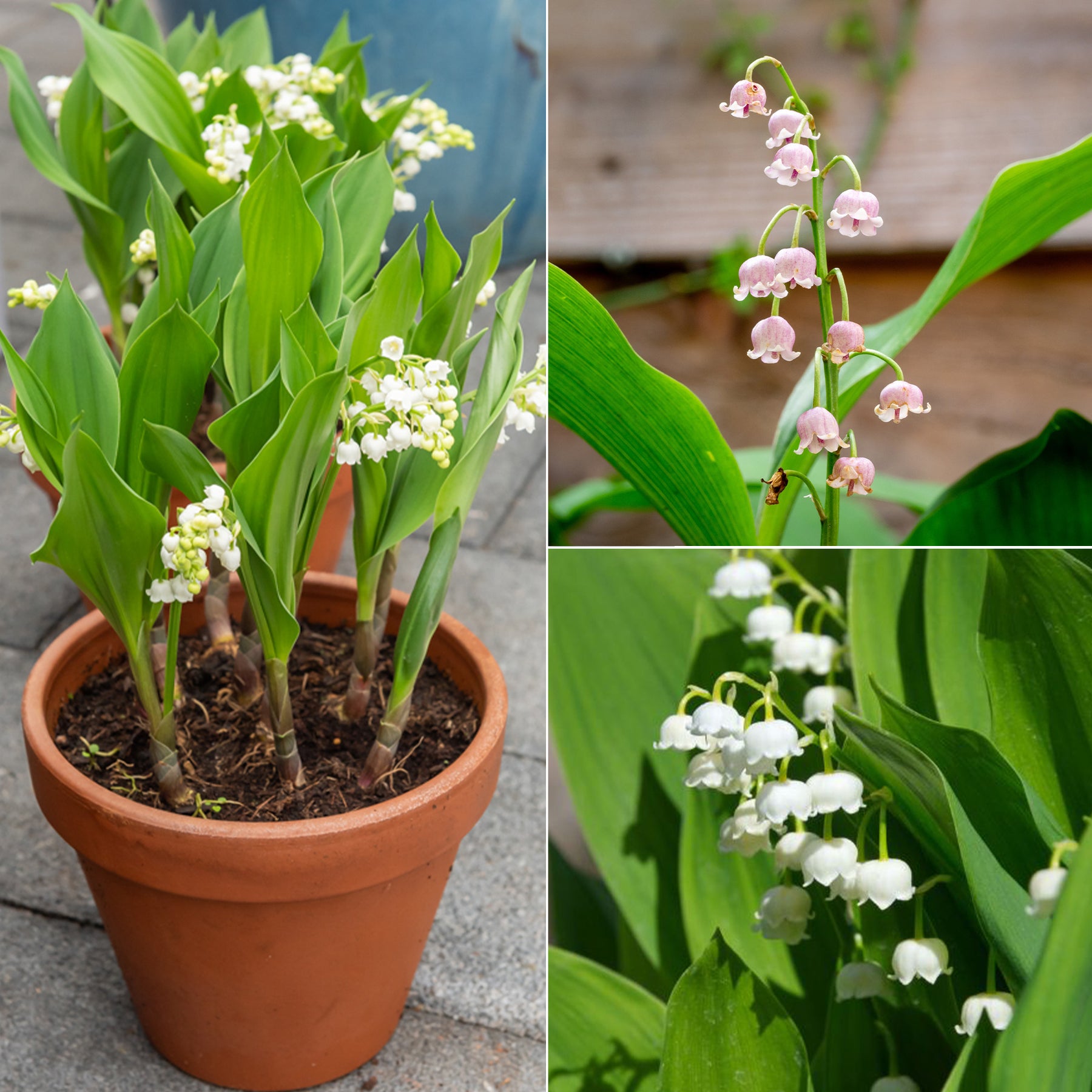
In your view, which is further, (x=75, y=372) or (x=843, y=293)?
(x=75, y=372)

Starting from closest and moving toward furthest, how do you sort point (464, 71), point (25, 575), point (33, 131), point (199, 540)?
point (199, 540)
point (33, 131)
point (25, 575)
point (464, 71)

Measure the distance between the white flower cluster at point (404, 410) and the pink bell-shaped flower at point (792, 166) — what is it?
1.05ft

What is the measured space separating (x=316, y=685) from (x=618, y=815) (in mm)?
550

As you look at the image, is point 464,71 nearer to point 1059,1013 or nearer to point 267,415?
point 267,415

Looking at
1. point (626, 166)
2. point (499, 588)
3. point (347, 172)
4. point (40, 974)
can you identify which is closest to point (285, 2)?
point (499, 588)

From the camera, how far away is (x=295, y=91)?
121 centimetres

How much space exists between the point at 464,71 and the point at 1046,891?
207 cm

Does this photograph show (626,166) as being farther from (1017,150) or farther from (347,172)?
(347,172)

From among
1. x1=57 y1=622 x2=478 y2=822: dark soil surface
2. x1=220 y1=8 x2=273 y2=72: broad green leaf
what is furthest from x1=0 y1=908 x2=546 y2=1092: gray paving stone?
x1=220 y1=8 x2=273 y2=72: broad green leaf

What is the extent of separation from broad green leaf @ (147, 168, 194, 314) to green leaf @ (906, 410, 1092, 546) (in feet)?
1.65

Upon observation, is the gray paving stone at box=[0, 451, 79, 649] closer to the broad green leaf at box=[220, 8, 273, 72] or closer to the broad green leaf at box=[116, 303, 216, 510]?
the broad green leaf at box=[220, 8, 273, 72]

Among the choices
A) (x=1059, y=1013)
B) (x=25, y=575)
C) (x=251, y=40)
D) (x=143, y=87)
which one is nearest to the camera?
(x=1059, y=1013)

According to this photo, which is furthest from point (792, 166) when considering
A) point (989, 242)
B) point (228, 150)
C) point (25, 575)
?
point (25, 575)

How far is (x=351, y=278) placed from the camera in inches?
39.1
